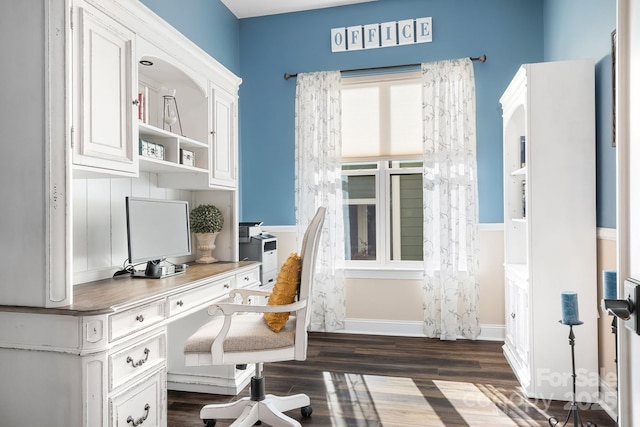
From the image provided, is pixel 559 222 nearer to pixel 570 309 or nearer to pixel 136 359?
pixel 570 309

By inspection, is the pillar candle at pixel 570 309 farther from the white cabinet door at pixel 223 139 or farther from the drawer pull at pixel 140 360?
the white cabinet door at pixel 223 139

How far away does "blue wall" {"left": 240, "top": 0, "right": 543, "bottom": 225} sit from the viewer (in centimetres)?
375

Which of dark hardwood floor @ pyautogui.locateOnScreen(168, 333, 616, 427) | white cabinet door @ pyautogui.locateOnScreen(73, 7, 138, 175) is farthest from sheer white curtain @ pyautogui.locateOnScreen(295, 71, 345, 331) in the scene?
white cabinet door @ pyautogui.locateOnScreen(73, 7, 138, 175)

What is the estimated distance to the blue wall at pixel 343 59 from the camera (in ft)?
12.3

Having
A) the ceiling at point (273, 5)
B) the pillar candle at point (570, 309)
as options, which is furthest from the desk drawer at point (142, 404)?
the ceiling at point (273, 5)

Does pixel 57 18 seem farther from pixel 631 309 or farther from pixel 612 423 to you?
pixel 612 423

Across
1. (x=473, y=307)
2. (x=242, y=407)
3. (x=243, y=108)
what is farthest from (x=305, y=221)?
(x=242, y=407)

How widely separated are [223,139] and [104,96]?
1183 mm

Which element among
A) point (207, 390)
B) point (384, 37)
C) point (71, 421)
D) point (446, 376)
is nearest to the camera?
point (71, 421)

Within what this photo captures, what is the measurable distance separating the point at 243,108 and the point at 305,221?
1.35 meters

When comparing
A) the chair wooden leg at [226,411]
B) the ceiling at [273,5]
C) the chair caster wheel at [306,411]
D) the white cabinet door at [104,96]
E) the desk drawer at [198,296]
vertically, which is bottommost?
the chair caster wheel at [306,411]

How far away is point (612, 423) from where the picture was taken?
2258mm

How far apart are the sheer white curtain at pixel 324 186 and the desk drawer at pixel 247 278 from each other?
0.94m

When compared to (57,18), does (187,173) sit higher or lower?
lower
